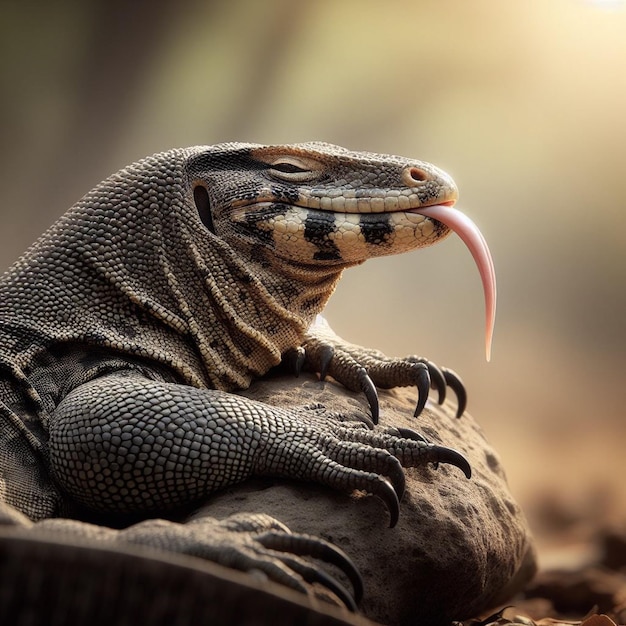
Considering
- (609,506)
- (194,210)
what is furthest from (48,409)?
(609,506)

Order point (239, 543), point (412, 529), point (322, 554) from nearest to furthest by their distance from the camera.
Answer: point (239, 543) < point (322, 554) < point (412, 529)

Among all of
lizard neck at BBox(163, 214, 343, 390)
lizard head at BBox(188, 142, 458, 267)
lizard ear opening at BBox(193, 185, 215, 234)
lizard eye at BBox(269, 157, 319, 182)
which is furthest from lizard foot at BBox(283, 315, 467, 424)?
lizard eye at BBox(269, 157, 319, 182)

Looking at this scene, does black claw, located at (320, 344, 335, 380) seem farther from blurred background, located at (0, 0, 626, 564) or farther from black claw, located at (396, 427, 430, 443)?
blurred background, located at (0, 0, 626, 564)

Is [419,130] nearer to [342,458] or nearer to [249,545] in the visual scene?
[342,458]

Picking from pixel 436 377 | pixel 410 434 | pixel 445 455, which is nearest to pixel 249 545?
pixel 445 455

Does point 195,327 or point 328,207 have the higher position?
point 328,207
